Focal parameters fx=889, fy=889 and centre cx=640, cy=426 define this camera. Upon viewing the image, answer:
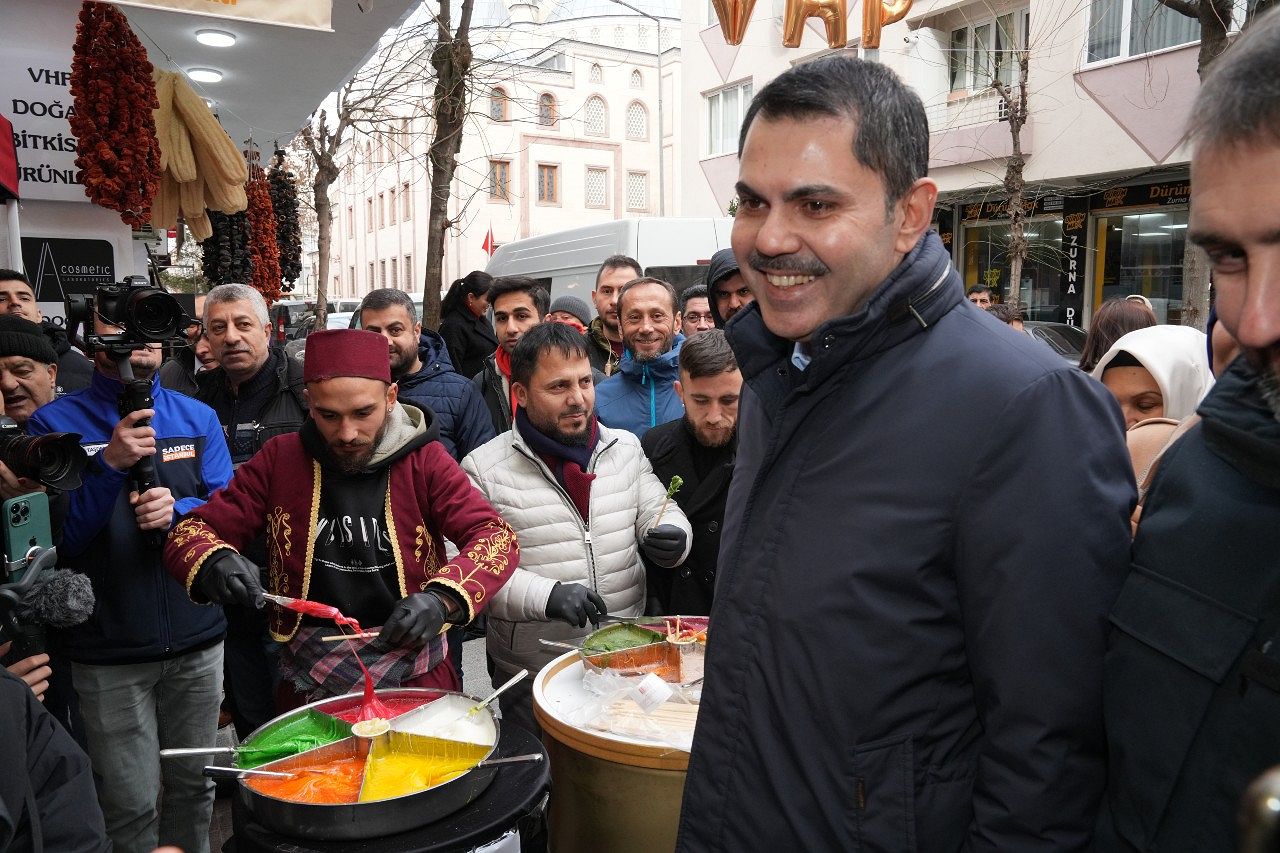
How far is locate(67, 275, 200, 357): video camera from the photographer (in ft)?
9.06

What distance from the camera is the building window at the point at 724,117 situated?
69.3 feet

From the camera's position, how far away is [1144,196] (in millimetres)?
14125

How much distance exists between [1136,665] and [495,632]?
87.8 inches

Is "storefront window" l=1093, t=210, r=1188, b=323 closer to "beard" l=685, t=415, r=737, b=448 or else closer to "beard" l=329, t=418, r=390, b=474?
"beard" l=685, t=415, r=737, b=448

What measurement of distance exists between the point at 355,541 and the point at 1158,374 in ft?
7.96

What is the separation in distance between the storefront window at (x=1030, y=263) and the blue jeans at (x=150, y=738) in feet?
47.3

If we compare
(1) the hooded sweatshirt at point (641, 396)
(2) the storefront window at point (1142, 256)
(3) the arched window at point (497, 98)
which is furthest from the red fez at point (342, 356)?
(2) the storefront window at point (1142, 256)

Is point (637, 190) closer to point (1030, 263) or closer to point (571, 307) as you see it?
point (1030, 263)

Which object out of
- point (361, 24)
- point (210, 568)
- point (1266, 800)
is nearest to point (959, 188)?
point (361, 24)

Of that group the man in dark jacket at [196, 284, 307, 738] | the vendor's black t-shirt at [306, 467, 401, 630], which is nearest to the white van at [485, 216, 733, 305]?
the man in dark jacket at [196, 284, 307, 738]

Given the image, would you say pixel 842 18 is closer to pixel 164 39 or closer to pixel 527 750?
pixel 164 39

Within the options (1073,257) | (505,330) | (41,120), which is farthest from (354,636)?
(1073,257)

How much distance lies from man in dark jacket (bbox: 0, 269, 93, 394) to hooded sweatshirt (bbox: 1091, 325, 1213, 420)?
159 inches

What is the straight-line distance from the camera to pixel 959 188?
1600cm
